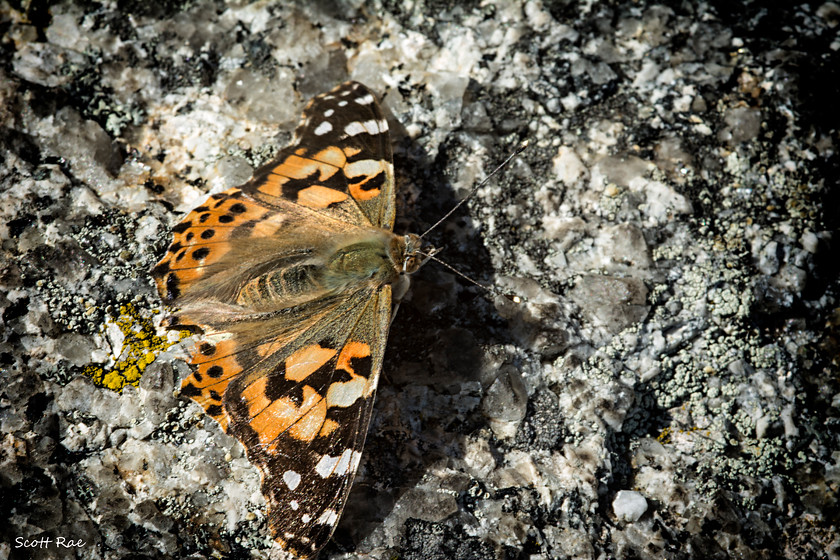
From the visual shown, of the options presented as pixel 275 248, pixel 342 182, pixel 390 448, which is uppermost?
pixel 342 182

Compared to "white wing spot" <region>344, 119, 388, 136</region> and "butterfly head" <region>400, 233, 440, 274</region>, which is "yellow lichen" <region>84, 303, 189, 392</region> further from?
"white wing spot" <region>344, 119, 388, 136</region>

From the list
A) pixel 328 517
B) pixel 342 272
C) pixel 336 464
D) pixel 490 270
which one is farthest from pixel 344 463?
pixel 490 270

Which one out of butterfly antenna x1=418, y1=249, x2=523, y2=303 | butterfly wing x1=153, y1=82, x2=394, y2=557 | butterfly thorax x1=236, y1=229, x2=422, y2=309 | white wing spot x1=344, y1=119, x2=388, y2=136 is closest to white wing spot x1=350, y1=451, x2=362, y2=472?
butterfly wing x1=153, y1=82, x2=394, y2=557

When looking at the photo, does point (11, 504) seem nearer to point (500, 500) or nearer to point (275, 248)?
point (275, 248)

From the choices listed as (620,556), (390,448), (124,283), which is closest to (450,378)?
(390,448)

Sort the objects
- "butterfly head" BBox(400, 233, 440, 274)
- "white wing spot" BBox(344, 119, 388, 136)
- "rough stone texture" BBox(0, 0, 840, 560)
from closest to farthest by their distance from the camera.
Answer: "rough stone texture" BBox(0, 0, 840, 560), "butterfly head" BBox(400, 233, 440, 274), "white wing spot" BBox(344, 119, 388, 136)

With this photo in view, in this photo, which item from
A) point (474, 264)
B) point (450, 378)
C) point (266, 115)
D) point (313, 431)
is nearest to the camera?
point (313, 431)

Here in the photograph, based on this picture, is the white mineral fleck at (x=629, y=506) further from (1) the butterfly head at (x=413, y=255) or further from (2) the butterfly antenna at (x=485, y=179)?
(2) the butterfly antenna at (x=485, y=179)
